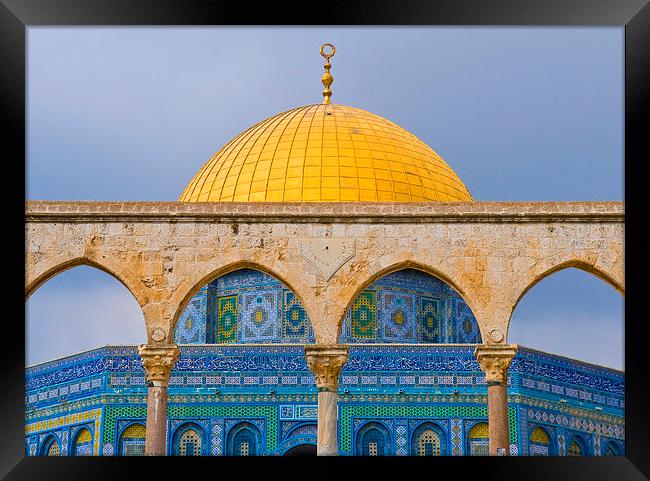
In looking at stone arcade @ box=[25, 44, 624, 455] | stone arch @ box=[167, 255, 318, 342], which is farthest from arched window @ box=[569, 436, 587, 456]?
stone arch @ box=[167, 255, 318, 342]

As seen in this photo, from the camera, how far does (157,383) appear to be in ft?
40.0

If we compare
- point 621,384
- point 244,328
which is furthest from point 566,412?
point 244,328

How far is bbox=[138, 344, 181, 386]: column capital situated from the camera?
480 inches

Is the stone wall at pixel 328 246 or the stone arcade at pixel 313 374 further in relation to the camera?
the stone arcade at pixel 313 374

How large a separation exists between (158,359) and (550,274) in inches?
149

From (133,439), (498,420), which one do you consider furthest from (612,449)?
(498,420)

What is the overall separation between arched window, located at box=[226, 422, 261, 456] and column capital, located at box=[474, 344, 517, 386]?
6563mm

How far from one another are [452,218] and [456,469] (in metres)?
4.37

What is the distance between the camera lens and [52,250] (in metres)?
12.4

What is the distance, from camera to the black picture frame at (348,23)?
8.26 m

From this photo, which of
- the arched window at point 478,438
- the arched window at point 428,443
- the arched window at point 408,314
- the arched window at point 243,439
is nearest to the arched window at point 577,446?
the arched window at point 478,438

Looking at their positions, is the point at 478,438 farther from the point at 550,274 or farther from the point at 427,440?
the point at 550,274

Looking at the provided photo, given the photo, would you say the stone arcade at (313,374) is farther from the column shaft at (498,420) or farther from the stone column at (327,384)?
the column shaft at (498,420)

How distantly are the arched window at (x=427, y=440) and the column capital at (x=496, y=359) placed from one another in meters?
5.98
